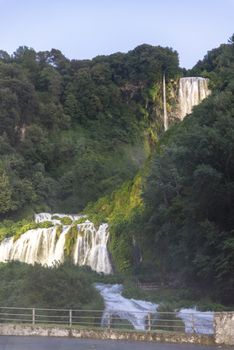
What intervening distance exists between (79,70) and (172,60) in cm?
1440

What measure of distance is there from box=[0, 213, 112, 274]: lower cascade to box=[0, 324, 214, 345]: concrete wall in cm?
2551

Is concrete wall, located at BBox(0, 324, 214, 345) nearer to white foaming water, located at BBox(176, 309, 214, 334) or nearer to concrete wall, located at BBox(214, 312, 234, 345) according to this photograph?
concrete wall, located at BBox(214, 312, 234, 345)

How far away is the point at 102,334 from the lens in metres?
21.6

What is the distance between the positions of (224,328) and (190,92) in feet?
254

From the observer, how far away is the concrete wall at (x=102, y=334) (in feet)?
65.8

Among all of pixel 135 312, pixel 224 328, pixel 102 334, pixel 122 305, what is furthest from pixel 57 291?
pixel 224 328

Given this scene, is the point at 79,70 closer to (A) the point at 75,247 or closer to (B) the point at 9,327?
(A) the point at 75,247

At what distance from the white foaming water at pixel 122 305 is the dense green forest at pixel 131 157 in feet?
11.0

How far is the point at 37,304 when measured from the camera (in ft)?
88.5

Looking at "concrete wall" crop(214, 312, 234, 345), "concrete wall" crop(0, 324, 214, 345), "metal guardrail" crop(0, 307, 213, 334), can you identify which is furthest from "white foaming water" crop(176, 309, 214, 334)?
"concrete wall" crop(214, 312, 234, 345)

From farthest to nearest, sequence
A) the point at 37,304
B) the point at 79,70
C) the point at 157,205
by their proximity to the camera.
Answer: the point at 79,70 → the point at 157,205 → the point at 37,304

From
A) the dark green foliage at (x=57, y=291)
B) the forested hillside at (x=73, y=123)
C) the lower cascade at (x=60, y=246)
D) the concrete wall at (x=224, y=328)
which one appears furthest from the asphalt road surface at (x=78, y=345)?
the forested hillside at (x=73, y=123)

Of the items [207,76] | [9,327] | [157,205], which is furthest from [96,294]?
[207,76]

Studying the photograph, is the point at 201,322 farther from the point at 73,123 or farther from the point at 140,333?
the point at 73,123
